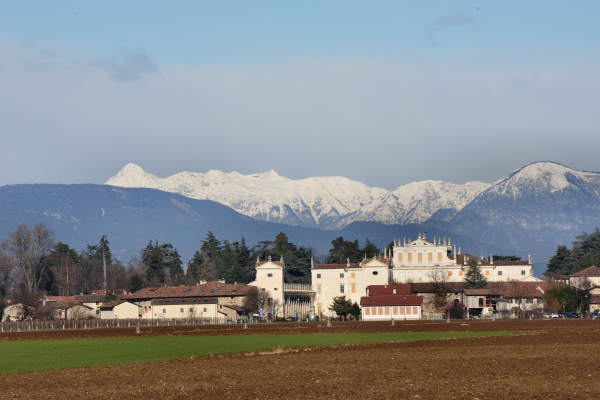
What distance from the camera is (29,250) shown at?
16600cm

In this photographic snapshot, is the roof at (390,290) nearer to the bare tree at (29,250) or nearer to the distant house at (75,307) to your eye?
the distant house at (75,307)

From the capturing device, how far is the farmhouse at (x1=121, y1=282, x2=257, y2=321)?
459 ft

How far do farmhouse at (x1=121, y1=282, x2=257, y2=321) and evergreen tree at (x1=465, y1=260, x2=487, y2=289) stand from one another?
1334 inches

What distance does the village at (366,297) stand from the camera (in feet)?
433

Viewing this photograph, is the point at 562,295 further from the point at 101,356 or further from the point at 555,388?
the point at 555,388

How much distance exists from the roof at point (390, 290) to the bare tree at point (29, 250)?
60.6 m

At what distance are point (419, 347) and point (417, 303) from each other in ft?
242

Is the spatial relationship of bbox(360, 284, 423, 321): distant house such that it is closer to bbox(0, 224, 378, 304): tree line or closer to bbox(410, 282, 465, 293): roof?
bbox(410, 282, 465, 293): roof

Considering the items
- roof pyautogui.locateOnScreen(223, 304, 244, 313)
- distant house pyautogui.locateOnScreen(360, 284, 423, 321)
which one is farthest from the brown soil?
roof pyautogui.locateOnScreen(223, 304, 244, 313)

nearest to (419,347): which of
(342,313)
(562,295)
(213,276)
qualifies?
(342,313)

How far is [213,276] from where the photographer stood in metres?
Result: 197

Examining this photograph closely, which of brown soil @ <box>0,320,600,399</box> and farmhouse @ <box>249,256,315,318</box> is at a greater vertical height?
farmhouse @ <box>249,256,315,318</box>

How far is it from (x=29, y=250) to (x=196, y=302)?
40893 millimetres

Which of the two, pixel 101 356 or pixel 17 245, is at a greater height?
pixel 17 245
